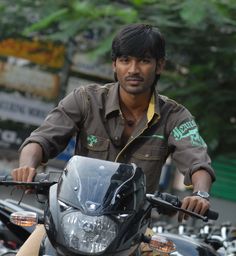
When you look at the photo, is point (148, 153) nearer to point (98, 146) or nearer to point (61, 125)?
point (98, 146)

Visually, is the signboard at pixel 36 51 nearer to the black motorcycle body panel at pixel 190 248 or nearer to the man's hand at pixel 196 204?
the black motorcycle body panel at pixel 190 248

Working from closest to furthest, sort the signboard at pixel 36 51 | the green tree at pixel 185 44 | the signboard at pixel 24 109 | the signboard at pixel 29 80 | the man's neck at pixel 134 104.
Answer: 1. the man's neck at pixel 134 104
2. the green tree at pixel 185 44
3. the signboard at pixel 36 51
4. the signboard at pixel 29 80
5. the signboard at pixel 24 109

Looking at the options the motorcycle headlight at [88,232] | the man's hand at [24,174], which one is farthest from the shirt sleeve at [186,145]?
the motorcycle headlight at [88,232]

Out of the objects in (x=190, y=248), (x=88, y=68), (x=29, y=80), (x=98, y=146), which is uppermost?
(x=88, y=68)

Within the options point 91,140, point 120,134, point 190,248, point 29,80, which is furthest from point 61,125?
point 29,80

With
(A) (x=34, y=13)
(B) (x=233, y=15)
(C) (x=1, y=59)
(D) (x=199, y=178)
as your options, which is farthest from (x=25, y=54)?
(D) (x=199, y=178)

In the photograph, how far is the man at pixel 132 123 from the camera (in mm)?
4582

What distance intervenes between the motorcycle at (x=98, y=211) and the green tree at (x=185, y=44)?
6887mm

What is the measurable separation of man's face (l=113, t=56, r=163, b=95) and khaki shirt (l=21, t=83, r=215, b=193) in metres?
0.16

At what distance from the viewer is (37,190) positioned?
4207 mm

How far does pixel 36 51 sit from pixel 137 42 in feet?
31.5

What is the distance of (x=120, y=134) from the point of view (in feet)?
15.5

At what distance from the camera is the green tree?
433 inches

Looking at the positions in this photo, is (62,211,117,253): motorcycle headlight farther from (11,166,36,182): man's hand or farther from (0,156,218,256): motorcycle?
(11,166,36,182): man's hand
